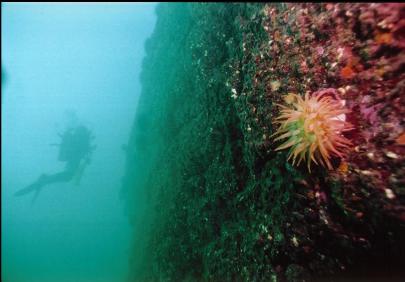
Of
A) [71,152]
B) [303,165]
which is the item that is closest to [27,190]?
[71,152]

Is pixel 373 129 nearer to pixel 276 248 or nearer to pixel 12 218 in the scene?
pixel 276 248

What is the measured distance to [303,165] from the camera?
119 inches

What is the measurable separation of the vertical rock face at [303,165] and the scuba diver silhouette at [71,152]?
903 inches

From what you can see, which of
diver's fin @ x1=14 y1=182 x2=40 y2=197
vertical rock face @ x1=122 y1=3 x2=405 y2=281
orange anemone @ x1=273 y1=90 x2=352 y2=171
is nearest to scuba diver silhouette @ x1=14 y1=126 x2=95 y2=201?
diver's fin @ x1=14 y1=182 x2=40 y2=197

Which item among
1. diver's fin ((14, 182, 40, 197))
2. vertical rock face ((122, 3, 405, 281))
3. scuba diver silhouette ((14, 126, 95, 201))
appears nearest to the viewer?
vertical rock face ((122, 3, 405, 281))

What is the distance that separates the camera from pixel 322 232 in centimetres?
298

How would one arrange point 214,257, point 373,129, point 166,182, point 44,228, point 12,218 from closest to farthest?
point 373,129 < point 214,257 < point 166,182 < point 44,228 < point 12,218

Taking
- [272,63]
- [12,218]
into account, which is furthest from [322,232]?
[12,218]

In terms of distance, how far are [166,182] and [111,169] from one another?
63.4 metres

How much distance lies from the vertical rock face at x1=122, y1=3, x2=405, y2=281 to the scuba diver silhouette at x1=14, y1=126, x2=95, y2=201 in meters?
22.9

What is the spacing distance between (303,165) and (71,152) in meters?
27.1

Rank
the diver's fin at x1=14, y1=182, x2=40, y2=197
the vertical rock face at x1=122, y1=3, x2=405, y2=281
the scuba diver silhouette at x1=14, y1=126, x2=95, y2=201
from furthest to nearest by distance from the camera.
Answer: the scuba diver silhouette at x1=14, y1=126, x2=95, y2=201 < the diver's fin at x1=14, y1=182, x2=40, y2=197 < the vertical rock face at x1=122, y1=3, x2=405, y2=281

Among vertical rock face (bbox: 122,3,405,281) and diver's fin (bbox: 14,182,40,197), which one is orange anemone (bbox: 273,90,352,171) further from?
diver's fin (bbox: 14,182,40,197)

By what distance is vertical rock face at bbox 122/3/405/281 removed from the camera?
260 centimetres
